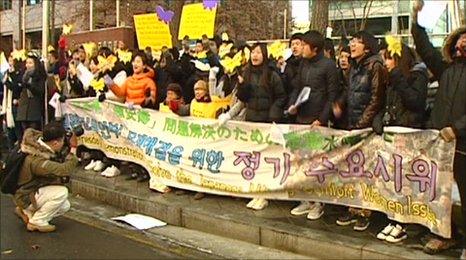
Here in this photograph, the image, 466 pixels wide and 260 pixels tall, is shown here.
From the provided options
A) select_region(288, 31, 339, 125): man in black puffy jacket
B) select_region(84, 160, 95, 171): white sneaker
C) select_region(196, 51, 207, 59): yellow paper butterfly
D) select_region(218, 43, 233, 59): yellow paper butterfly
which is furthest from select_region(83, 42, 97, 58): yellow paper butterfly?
select_region(288, 31, 339, 125): man in black puffy jacket

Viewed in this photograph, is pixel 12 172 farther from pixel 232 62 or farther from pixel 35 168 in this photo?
pixel 232 62

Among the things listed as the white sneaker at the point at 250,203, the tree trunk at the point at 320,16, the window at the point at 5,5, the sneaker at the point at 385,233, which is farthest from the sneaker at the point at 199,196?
the window at the point at 5,5

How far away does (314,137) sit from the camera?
19.5 ft

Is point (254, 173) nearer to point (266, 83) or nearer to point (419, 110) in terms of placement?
point (266, 83)

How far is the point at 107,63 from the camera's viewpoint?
345 inches

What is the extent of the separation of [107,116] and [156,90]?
0.92 meters

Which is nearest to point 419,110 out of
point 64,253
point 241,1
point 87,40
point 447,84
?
point 447,84

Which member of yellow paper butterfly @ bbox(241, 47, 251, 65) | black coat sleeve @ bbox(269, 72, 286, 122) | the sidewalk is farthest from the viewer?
yellow paper butterfly @ bbox(241, 47, 251, 65)

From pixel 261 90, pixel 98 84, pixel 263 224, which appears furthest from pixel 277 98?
pixel 98 84

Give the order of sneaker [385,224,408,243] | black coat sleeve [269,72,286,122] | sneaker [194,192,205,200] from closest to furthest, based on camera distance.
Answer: sneaker [385,224,408,243] → black coat sleeve [269,72,286,122] → sneaker [194,192,205,200]

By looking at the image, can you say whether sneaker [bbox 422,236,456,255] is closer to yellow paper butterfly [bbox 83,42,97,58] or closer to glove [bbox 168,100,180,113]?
glove [bbox 168,100,180,113]

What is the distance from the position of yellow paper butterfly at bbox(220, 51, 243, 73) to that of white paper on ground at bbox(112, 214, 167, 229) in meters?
1.87

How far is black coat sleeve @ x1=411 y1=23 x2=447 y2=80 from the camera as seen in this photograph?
535 cm

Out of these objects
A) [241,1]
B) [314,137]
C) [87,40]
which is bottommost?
[314,137]
